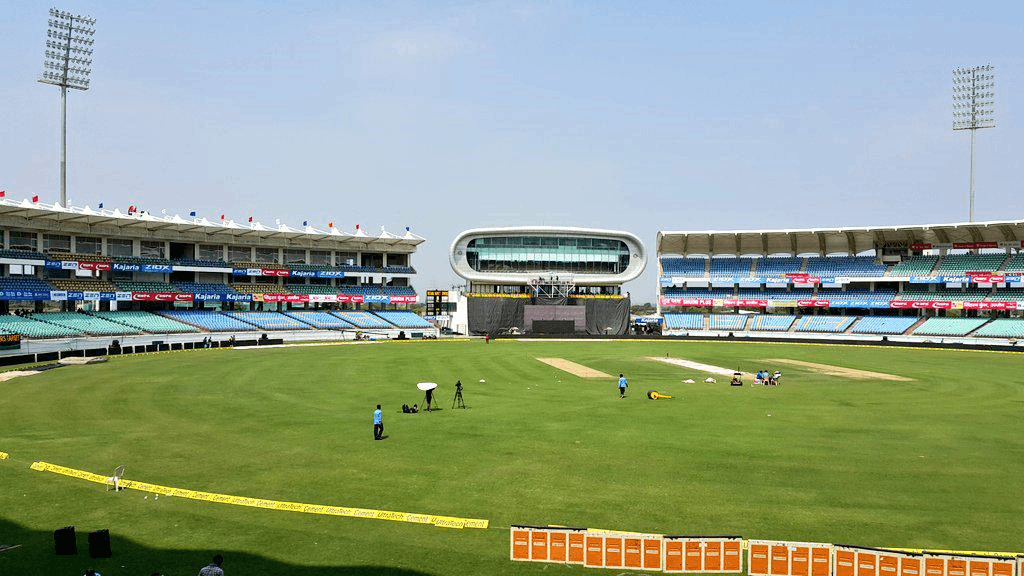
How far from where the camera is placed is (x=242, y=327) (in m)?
78.0

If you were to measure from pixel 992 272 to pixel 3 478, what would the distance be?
9831 cm

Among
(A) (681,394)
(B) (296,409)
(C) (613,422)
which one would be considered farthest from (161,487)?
(A) (681,394)

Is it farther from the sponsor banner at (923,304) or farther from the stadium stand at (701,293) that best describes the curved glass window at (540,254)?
the sponsor banner at (923,304)

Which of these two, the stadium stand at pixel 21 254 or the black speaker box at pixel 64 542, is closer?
the black speaker box at pixel 64 542

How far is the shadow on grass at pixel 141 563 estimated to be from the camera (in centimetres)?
1250

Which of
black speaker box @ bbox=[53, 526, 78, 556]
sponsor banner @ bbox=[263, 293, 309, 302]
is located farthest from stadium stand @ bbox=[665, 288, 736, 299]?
black speaker box @ bbox=[53, 526, 78, 556]

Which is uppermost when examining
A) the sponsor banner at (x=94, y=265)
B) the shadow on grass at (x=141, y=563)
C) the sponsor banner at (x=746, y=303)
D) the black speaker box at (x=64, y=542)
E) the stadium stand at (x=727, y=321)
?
the sponsor banner at (x=94, y=265)

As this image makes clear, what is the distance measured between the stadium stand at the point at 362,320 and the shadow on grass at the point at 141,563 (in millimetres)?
74842

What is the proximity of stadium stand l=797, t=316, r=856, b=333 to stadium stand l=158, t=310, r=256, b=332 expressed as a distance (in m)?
71.5

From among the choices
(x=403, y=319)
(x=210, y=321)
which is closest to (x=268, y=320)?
(x=210, y=321)

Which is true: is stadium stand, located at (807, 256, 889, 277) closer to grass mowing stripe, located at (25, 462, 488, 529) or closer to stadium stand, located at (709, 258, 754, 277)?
stadium stand, located at (709, 258, 754, 277)

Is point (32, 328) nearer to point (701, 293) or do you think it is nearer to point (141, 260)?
point (141, 260)

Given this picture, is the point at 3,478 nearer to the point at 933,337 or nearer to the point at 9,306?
the point at 9,306

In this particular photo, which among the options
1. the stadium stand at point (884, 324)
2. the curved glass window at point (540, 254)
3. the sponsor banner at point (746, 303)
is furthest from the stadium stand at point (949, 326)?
the curved glass window at point (540, 254)
